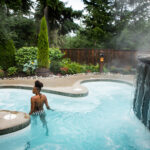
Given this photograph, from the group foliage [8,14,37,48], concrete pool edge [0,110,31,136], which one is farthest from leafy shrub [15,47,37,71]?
concrete pool edge [0,110,31,136]

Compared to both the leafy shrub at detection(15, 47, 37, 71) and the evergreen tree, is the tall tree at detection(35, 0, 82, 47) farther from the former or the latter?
the evergreen tree

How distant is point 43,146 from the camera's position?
11.8 feet

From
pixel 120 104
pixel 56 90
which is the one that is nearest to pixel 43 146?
pixel 56 90

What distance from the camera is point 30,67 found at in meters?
9.52

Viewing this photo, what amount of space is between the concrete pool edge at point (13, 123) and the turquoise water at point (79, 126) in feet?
0.37

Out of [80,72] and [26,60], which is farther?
[80,72]

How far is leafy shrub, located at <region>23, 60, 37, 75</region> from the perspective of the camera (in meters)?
9.37

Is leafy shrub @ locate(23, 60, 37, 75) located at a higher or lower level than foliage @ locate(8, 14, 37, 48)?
lower

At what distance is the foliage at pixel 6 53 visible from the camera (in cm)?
981

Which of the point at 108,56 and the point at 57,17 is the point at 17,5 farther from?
the point at 108,56

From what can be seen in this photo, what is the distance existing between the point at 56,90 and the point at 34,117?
238 centimetres

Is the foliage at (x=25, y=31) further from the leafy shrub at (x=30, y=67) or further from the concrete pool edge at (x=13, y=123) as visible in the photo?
the concrete pool edge at (x=13, y=123)

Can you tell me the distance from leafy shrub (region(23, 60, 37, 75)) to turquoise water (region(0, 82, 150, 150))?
2594 mm

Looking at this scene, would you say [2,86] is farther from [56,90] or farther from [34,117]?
[34,117]
